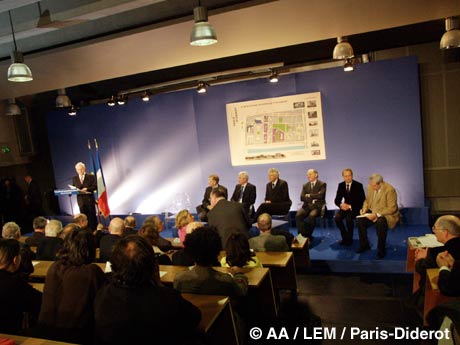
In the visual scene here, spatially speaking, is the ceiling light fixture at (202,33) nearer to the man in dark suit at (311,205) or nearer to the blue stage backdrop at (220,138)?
the man in dark suit at (311,205)

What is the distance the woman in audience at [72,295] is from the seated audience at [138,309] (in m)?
0.34

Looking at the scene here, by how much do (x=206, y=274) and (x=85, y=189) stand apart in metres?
5.17

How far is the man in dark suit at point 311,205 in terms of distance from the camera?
6.00m

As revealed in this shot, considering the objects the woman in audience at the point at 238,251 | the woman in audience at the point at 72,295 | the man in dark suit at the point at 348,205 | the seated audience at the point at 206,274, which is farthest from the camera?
the man in dark suit at the point at 348,205

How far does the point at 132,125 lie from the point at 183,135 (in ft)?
4.18

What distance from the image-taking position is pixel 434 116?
686 cm

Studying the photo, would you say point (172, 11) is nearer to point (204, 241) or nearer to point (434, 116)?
point (204, 241)

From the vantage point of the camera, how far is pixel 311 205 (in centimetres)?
613

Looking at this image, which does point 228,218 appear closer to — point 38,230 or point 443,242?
point 443,242

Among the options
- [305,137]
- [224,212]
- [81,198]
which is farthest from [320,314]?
[81,198]

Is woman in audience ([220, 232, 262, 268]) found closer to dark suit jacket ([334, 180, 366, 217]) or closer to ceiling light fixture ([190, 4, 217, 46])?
ceiling light fixture ([190, 4, 217, 46])

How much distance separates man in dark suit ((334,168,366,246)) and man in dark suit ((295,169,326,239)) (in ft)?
1.17

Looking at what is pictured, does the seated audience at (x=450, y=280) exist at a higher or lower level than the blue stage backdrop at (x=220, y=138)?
lower

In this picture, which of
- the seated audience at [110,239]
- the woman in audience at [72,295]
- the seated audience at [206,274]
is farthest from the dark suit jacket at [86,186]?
the seated audience at [206,274]
